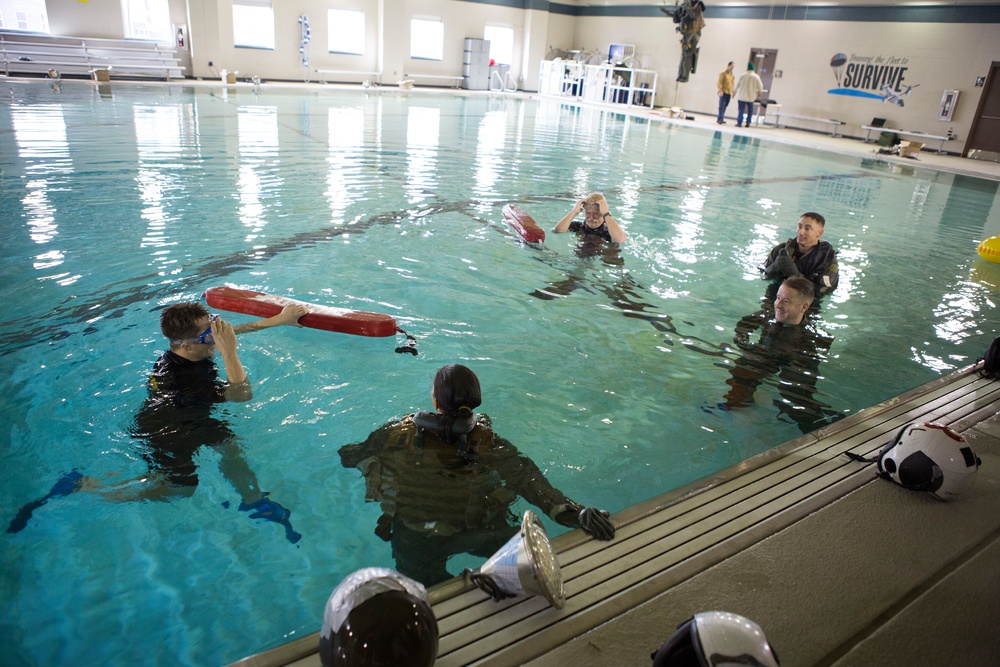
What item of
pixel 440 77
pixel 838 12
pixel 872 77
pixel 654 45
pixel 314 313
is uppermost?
pixel 838 12

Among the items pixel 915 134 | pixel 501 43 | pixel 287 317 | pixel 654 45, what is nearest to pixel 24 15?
pixel 501 43

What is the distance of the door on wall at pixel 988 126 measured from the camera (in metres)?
17.8

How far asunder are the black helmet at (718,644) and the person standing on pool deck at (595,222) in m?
5.58

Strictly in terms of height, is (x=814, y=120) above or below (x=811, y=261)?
above

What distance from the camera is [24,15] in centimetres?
2006

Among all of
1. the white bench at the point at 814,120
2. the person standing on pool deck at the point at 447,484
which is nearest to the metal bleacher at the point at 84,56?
the white bench at the point at 814,120

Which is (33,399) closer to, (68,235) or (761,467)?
(68,235)

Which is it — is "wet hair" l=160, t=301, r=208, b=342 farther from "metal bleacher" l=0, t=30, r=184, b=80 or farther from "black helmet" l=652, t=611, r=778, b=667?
"metal bleacher" l=0, t=30, r=184, b=80

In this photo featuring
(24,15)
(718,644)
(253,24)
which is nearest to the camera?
(718,644)

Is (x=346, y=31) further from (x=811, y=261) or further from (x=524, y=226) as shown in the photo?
(x=811, y=261)

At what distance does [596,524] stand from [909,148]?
64.6ft

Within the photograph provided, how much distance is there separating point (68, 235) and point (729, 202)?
8.80 m

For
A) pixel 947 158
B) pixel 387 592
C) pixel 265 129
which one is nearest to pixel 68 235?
pixel 387 592

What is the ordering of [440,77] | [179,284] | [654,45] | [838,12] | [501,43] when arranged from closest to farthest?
[179,284], [838,12], [654,45], [440,77], [501,43]
